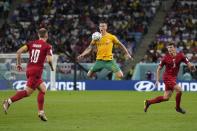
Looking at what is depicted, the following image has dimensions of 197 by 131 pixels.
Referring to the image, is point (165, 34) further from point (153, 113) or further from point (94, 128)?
point (94, 128)

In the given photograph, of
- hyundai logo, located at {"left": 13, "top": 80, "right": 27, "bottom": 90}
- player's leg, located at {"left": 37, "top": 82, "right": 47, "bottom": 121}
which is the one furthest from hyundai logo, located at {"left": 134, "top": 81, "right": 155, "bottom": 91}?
player's leg, located at {"left": 37, "top": 82, "right": 47, "bottom": 121}

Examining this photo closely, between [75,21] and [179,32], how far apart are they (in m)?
7.41

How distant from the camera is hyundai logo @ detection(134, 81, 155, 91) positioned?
36.3 meters

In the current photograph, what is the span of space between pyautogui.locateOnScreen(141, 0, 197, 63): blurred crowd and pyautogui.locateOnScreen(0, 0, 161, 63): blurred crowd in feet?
4.69

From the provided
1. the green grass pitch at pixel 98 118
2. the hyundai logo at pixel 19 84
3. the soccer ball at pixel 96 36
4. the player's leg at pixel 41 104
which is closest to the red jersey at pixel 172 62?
the green grass pitch at pixel 98 118

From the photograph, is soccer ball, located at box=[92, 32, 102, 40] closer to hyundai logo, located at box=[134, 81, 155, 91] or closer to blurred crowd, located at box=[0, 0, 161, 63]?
hyundai logo, located at box=[134, 81, 155, 91]

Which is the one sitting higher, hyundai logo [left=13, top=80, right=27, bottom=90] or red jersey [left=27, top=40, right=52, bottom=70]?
red jersey [left=27, top=40, right=52, bottom=70]

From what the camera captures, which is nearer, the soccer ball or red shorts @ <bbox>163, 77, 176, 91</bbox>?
red shorts @ <bbox>163, 77, 176, 91</bbox>

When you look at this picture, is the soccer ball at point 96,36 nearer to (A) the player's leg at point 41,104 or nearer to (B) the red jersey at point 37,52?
(B) the red jersey at point 37,52

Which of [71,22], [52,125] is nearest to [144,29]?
[71,22]

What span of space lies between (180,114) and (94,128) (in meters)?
4.67

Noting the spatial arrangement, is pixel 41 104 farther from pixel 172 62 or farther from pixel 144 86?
pixel 144 86

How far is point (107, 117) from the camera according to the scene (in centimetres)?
1709

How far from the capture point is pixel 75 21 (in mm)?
46375
